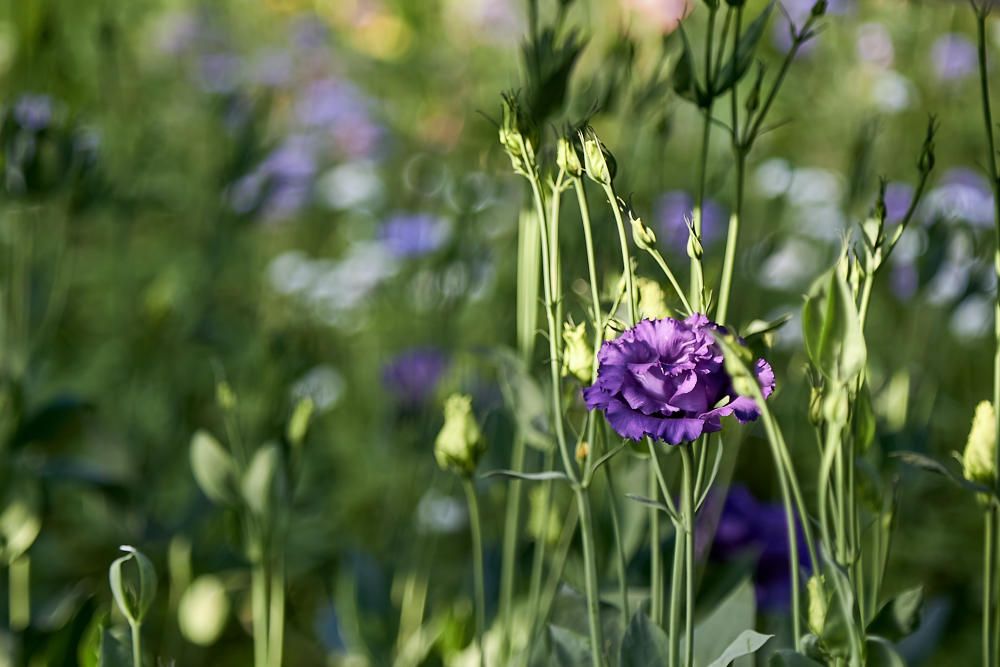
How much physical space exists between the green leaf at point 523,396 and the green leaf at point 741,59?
201mm

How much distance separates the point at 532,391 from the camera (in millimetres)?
650

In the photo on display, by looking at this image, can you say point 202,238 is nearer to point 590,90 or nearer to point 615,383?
point 590,90

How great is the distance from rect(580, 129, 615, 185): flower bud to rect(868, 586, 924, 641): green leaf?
0.26 meters

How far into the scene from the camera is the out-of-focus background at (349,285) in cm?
87

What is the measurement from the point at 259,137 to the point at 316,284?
1.27 feet

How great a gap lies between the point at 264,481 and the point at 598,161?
1.15ft

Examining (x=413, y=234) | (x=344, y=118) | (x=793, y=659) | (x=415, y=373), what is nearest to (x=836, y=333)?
(x=793, y=659)

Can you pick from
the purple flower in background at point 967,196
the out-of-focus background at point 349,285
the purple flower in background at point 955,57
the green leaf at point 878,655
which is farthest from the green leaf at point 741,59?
the purple flower in background at point 955,57

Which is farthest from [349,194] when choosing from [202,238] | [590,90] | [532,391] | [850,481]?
[850,481]

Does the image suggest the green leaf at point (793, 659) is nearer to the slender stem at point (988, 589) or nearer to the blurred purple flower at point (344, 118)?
the slender stem at point (988, 589)

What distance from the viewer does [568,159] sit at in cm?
46

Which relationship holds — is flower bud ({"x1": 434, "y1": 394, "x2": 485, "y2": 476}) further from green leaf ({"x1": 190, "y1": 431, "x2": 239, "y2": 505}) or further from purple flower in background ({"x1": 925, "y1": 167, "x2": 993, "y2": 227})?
purple flower in background ({"x1": 925, "y1": 167, "x2": 993, "y2": 227})

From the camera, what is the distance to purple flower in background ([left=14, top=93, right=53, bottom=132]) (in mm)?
915

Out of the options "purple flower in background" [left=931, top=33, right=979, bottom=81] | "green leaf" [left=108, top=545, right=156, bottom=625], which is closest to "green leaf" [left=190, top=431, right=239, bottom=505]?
"green leaf" [left=108, top=545, right=156, bottom=625]
